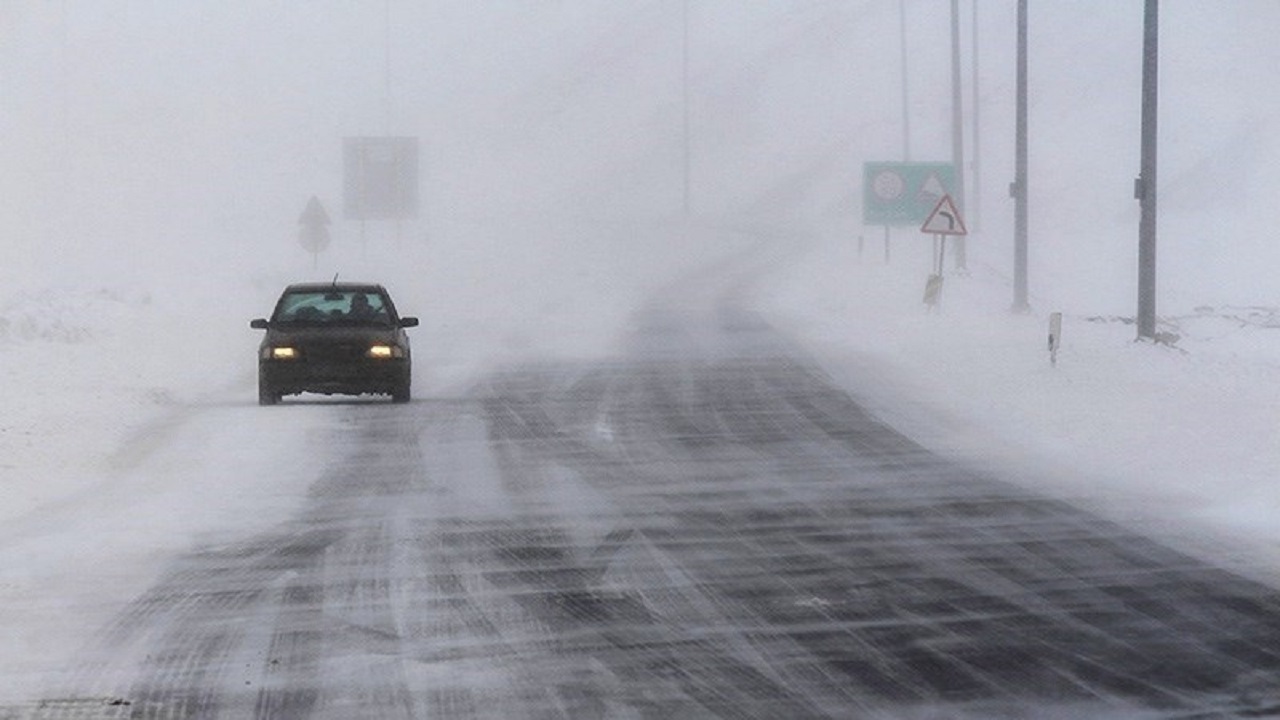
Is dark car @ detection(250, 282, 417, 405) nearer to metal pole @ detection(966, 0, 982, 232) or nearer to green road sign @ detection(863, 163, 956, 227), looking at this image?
green road sign @ detection(863, 163, 956, 227)

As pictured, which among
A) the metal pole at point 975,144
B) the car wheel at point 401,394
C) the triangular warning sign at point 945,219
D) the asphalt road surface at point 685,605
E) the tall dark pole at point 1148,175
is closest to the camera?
the asphalt road surface at point 685,605

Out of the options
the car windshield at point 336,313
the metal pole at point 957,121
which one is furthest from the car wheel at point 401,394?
the metal pole at point 957,121

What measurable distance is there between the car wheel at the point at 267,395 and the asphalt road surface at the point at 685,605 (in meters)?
6.18

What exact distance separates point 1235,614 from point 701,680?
11.2ft

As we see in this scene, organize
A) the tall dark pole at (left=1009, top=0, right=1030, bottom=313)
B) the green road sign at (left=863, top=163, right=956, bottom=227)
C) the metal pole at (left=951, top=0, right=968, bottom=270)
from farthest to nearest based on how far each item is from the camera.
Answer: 1. the green road sign at (left=863, top=163, right=956, bottom=227)
2. the metal pole at (left=951, top=0, right=968, bottom=270)
3. the tall dark pole at (left=1009, top=0, right=1030, bottom=313)

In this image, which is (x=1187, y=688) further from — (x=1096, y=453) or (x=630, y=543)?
(x=1096, y=453)

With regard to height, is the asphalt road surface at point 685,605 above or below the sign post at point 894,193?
below

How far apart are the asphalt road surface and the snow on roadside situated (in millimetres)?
793

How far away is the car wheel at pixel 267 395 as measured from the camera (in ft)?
90.6

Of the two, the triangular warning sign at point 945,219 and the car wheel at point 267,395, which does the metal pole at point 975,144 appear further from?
the car wheel at point 267,395

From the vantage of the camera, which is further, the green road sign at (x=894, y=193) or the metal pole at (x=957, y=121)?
the green road sign at (x=894, y=193)

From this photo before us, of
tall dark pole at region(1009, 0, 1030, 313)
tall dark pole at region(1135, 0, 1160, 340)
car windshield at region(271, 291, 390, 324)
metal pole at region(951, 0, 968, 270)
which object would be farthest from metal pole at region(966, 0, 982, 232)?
car windshield at region(271, 291, 390, 324)

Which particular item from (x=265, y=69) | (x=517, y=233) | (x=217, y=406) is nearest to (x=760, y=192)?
(x=517, y=233)

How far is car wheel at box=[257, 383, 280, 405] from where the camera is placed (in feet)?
90.6
